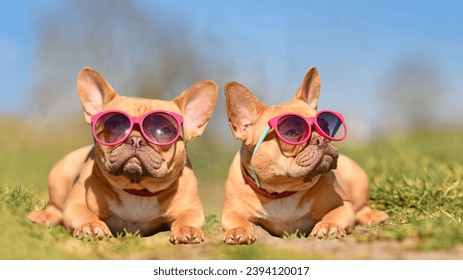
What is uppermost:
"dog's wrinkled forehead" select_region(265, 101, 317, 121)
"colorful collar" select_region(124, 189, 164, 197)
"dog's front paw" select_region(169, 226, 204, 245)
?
"dog's wrinkled forehead" select_region(265, 101, 317, 121)

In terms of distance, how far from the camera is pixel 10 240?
4629 mm

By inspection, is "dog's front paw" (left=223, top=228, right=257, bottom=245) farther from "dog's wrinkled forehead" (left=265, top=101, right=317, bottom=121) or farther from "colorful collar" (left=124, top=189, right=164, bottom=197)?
"dog's wrinkled forehead" (left=265, top=101, right=317, bottom=121)

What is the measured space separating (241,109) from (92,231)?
1509mm

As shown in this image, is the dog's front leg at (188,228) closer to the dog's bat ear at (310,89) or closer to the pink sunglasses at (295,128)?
the pink sunglasses at (295,128)

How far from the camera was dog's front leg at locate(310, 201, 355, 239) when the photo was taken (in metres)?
4.96

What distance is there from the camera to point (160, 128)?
509cm

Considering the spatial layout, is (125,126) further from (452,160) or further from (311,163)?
(452,160)

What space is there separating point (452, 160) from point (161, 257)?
5364mm

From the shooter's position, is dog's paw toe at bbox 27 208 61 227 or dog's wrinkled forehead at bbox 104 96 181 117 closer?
dog's wrinkled forehead at bbox 104 96 181 117

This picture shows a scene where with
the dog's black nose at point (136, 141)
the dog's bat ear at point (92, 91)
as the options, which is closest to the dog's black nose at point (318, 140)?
the dog's black nose at point (136, 141)

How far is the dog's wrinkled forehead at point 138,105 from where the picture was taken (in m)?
5.13

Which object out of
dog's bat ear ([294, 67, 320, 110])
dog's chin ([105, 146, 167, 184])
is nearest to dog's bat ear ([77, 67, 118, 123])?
dog's chin ([105, 146, 167, 184])

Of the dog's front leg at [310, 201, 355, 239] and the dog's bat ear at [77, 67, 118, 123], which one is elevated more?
the dog's bat ear at [77, 67, 118, 123]
